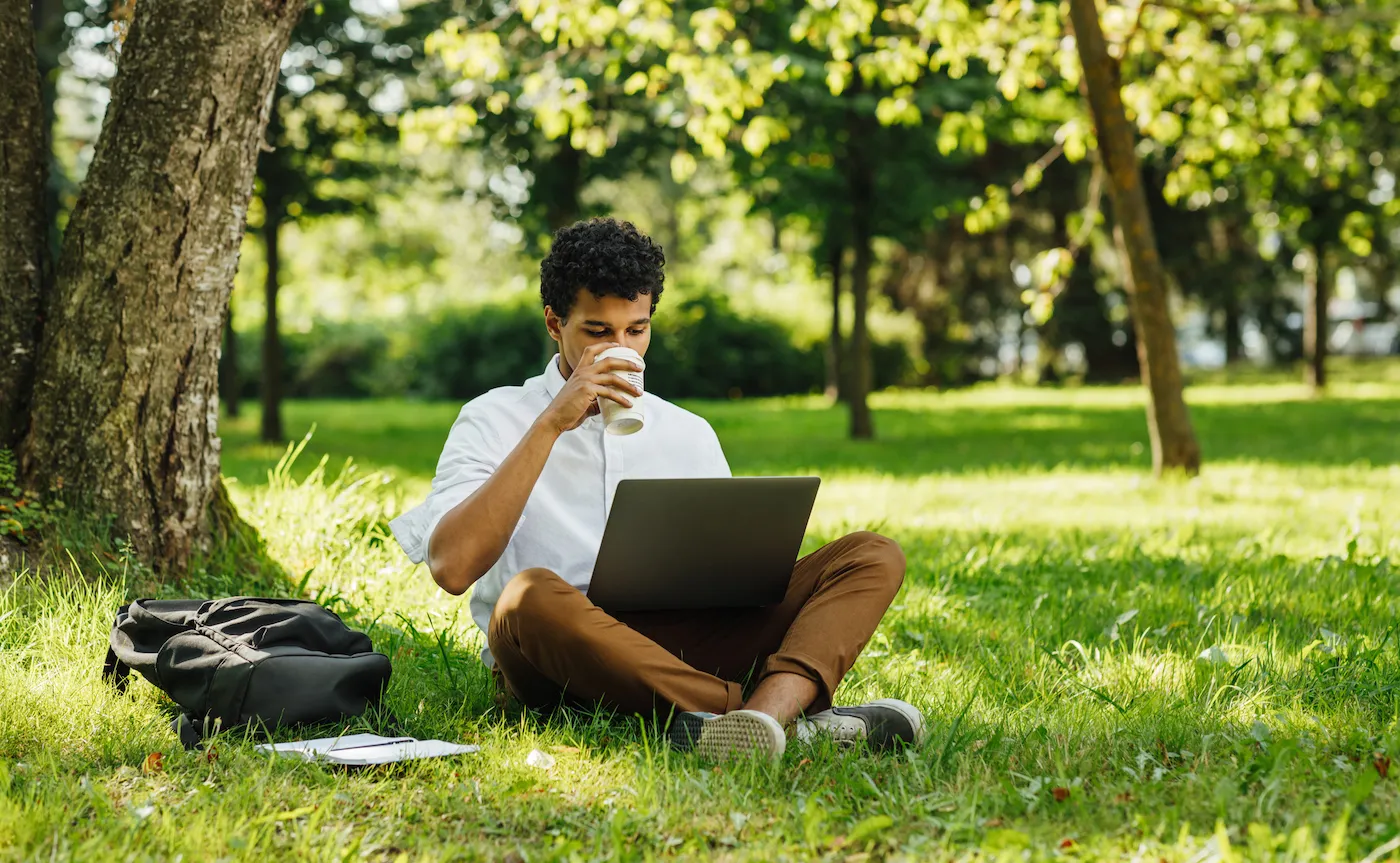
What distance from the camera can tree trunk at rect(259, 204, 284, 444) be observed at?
13453 mm

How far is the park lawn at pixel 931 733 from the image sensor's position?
2703 millimetres

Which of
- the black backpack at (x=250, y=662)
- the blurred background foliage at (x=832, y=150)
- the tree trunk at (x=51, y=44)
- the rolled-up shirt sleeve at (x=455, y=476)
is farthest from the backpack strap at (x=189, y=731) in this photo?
the tree trunk at (x=51, y=44)

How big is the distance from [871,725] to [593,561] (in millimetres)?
895

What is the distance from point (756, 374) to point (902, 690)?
75.4 ft

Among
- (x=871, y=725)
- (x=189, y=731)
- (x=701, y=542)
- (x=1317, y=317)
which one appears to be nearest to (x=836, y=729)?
(x=871, y=725)

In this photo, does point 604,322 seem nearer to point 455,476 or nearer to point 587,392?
point 587,392

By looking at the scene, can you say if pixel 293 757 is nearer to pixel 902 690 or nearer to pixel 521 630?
pixel 521 630

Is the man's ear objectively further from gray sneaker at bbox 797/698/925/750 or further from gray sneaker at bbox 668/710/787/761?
gray sneaker at bbox 797/698/925/750

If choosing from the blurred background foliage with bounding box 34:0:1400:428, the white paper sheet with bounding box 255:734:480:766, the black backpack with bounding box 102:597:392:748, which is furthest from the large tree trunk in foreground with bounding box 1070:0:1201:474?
the white paper sheet with bounding box 255:734:480:766

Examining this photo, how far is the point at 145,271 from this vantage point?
4844mm

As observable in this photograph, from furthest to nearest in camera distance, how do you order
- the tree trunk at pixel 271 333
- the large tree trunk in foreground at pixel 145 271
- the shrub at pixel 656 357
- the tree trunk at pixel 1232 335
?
the tree trunk at pixel 1232 335, the shrub at pixel 656 357, the tree trunk at pixel 271 333, the large tree trunk in foreground at pixel 145 271

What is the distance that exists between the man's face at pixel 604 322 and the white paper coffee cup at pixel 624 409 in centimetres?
21

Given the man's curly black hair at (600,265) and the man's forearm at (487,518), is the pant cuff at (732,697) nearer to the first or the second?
the man's forearm at (487,518)

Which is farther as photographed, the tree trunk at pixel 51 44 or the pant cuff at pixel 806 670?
the tree trunk at pixel 51 44
